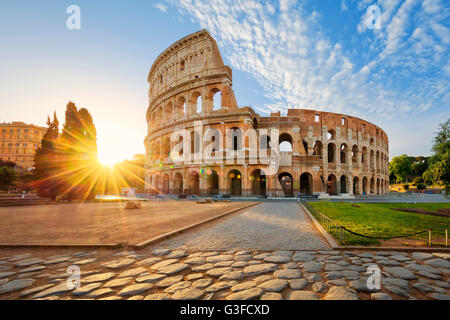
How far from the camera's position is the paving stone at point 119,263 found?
3.46m

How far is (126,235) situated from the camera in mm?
5727

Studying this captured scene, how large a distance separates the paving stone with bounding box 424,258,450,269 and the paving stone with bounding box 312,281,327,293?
2.34 metres

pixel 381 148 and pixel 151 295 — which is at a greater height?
pixel 381 148

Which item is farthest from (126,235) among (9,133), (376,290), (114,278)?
(9,133)

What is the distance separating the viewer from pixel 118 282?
285 centimetres

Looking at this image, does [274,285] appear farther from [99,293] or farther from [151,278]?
[99,293]

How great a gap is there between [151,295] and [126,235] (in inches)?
150

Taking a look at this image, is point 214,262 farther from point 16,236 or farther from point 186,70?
point 186,70

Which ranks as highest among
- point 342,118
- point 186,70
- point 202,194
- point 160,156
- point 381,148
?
point 186,70

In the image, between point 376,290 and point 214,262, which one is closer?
point 376,290

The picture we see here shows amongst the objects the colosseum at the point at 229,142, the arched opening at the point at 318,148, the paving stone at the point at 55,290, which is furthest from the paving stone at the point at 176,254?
the arched opening at the point at 318,148

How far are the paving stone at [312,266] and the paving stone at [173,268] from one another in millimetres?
2004

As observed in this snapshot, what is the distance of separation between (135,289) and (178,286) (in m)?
0.54
